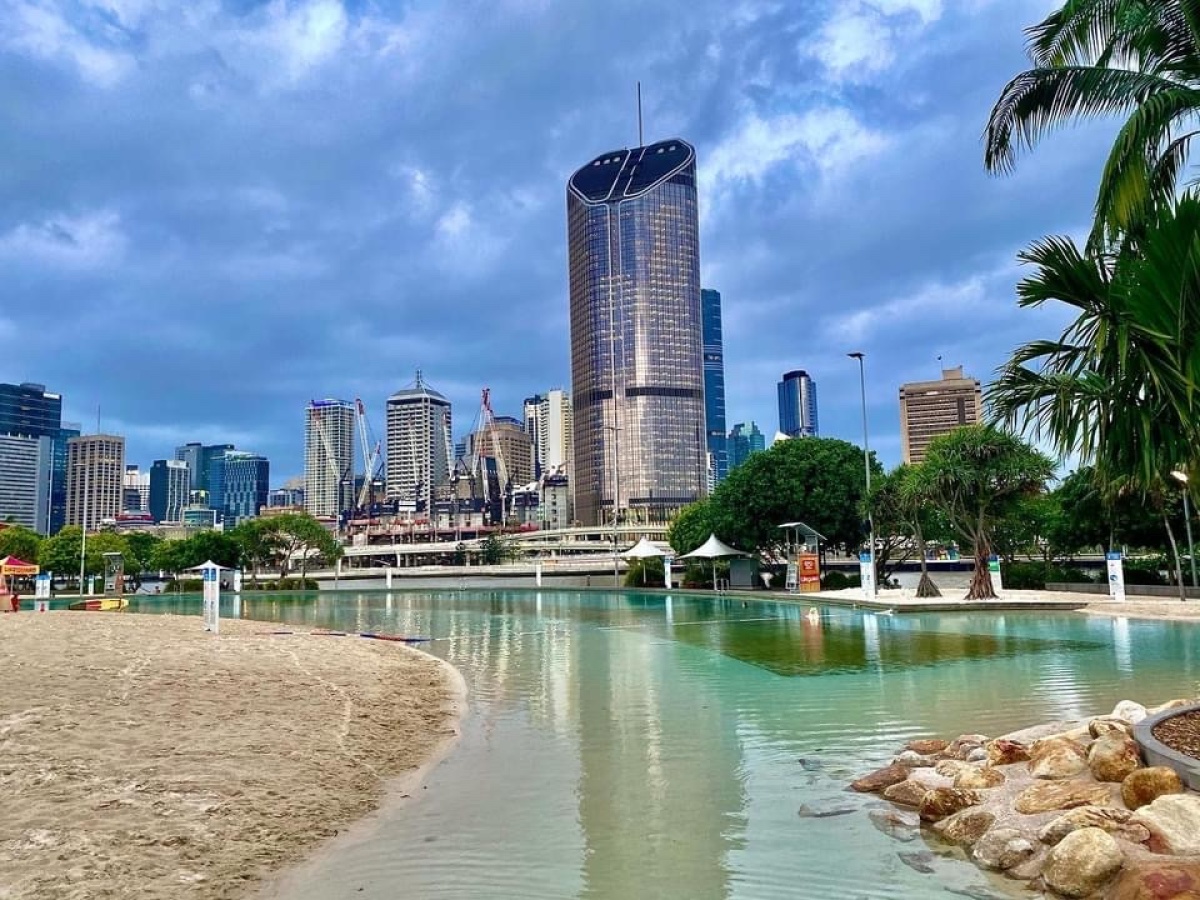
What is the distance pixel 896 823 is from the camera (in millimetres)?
7047

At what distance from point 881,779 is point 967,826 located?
1454mm

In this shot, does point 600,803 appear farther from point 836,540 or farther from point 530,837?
point 836,540

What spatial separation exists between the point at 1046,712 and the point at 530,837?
7.54 meters

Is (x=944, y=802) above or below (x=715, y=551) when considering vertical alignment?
below

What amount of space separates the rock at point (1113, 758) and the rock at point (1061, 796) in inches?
6.7

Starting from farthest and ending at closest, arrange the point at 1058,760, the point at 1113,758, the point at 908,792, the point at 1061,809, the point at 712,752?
the point at 712,752
the point at 908,792
the point at 1058,760
the point at 1113,758
the point at 1061,809

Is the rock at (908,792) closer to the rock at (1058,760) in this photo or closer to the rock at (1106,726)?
the rock at (1058,760)

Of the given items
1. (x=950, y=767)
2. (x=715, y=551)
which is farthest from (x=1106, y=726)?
(x=715, y=551)

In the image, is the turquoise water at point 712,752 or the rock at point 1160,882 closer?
the rock at point 1160,882

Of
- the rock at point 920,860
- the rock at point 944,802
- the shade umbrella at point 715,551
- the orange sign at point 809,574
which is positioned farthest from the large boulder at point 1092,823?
the shade umbrella at point 715,551

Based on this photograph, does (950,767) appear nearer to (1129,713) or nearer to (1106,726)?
(1106,726)

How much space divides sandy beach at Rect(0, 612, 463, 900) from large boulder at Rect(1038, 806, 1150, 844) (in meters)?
5.36

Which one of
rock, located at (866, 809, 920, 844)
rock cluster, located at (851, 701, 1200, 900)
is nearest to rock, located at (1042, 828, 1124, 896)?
rock cluster, located at (851, 701, 1200, 900)

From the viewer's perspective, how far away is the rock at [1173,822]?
Result: 550 cm
